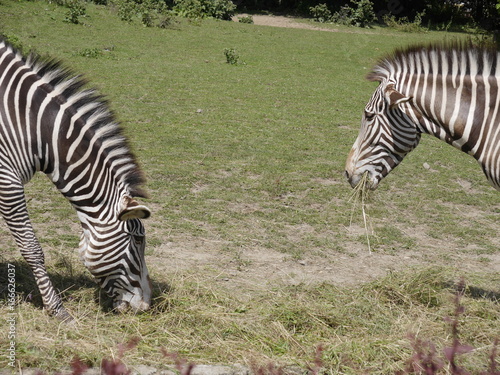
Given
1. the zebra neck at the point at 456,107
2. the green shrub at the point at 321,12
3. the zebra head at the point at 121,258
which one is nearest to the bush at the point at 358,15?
the green shrub at the point at 321,12

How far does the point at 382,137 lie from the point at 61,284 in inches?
126

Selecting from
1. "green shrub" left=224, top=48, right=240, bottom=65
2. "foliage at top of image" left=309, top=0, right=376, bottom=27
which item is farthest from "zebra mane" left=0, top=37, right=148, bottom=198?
"foliage at top of image" left=309, top=0, right=376, bottom=27

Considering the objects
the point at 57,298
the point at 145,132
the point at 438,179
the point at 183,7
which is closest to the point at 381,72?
the point at 57,298

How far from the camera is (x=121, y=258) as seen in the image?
15.2ft

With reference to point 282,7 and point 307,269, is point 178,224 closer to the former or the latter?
point 307,269

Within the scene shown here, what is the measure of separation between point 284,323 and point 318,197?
3.46 meters

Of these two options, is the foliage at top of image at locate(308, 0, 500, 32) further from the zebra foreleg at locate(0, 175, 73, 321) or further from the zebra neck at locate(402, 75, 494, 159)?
the zebra foreleg at locate(0, 175, 73, 321)

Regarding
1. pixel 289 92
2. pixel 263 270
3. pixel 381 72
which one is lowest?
pixel 263 270

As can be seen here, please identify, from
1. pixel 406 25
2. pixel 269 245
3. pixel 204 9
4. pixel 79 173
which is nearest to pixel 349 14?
pixel 406 25

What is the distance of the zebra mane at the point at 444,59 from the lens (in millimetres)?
5172

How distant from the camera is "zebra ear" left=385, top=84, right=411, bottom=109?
5.07 meters

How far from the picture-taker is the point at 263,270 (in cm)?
613

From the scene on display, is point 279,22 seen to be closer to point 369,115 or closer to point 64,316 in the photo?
point 369,115

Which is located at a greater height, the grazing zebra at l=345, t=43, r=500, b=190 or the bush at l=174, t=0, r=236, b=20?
the bush at l=174, t=0, r=236, b=20
